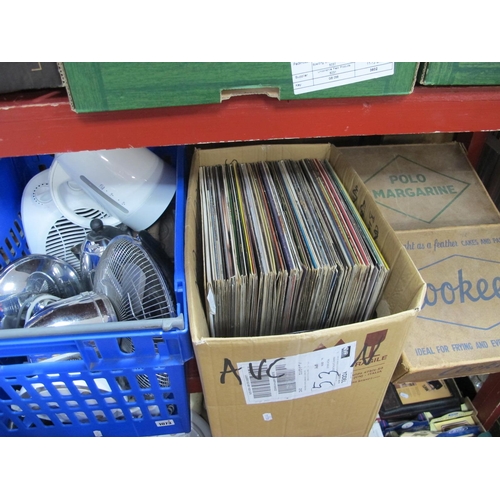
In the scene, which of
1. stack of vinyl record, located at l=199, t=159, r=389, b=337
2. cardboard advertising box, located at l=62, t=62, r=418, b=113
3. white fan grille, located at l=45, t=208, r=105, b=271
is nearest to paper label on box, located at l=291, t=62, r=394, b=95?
cardboard advertising box, located at l=62, t=62, r=418, b=113

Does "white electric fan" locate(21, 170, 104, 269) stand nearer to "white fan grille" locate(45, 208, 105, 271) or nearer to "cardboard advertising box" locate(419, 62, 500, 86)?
"white fan grille" locate(45, 208, 105, 271)

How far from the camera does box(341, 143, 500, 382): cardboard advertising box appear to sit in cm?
72

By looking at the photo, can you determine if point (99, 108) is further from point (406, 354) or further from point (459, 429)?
point (459, 429)

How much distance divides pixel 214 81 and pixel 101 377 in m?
0.50

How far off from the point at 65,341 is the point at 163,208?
14.3 inches

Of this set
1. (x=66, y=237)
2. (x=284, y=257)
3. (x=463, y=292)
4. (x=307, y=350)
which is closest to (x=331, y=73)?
(x=284, y=257)

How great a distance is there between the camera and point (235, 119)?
593 millimetres

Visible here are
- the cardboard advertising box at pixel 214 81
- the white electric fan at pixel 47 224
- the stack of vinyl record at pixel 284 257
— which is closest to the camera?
the cardboard advertising box at pixel 214 81

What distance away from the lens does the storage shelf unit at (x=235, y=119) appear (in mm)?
559

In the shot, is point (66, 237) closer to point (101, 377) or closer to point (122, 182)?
point (122, 182)

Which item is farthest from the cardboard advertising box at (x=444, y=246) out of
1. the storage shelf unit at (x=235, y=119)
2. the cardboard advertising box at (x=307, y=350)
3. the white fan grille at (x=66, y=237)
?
the white fan grille at (x=66, y=237)

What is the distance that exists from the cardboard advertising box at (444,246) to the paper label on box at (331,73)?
0.37 metres

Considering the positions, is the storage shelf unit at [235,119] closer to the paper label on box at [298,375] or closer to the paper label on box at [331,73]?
the paper label on box at [331,73]

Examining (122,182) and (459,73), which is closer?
(459,73)
